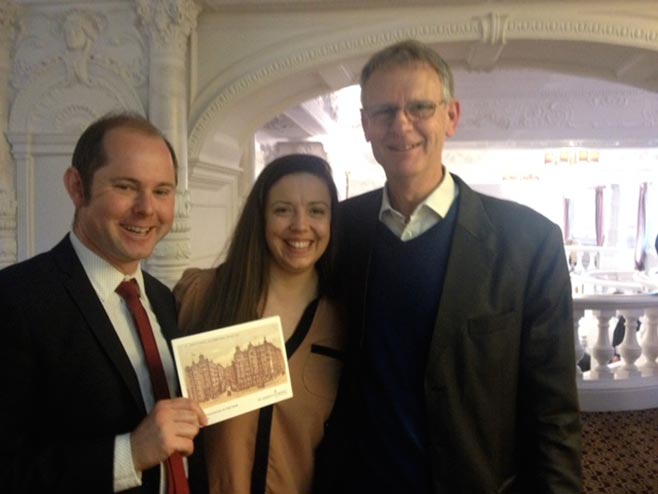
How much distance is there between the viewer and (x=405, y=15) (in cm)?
310

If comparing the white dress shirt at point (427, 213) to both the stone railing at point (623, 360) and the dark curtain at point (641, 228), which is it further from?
the dark curtain at point (641, 228)

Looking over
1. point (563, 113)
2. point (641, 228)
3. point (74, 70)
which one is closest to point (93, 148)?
point (74, 70)

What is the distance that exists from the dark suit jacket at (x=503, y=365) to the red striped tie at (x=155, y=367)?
2.03 feet

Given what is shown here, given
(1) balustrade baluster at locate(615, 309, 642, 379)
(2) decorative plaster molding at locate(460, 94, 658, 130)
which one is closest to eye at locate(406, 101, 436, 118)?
(1) balustrade baluster at locate(615, 309, 642, 379)

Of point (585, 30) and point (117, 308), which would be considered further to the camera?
point (585, 30)

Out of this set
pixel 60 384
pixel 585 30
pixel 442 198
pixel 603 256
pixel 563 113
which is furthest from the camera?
pixel 603 256

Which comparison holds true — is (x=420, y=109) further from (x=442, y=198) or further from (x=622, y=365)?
(x=622, y=365)

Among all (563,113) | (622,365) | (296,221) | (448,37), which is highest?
(563,113)

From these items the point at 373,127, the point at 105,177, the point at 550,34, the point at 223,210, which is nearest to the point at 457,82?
the point at 550,34

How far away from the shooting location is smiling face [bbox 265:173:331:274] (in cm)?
149

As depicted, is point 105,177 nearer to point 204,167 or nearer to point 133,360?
point 133,360

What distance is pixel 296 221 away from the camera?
1.49m

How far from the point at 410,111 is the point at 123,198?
30.0 inches

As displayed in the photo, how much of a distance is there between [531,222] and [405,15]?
86.2 inches
